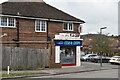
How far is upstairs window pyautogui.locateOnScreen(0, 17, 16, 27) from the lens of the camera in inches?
738

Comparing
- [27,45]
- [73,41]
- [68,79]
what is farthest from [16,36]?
[68,79]

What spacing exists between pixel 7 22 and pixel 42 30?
3952 millimetres

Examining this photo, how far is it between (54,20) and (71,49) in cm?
414

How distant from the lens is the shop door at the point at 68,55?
2189 centimetres

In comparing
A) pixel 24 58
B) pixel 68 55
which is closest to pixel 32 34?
pixel 24 58

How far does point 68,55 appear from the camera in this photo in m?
22.5

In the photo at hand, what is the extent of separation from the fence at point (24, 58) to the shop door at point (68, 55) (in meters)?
2.40

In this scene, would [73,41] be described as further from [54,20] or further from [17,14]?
[17,14]

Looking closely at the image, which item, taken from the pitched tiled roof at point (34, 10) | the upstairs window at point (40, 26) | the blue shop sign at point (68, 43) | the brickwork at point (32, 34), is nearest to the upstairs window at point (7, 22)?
the brickwork at point (32, 34)

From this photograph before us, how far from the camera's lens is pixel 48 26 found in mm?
21172

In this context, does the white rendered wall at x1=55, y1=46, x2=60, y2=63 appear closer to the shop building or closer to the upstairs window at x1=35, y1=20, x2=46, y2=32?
the shop building

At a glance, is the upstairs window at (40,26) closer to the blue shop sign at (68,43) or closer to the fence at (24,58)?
the blue shop sign at (68,43)

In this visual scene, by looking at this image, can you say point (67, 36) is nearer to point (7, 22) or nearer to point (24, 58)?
point (24, 58)

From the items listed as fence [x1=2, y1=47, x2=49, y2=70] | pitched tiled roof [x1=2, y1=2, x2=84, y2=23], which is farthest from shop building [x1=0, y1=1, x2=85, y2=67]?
fence [x1=2, y1=47, x2=49, y2=70]
